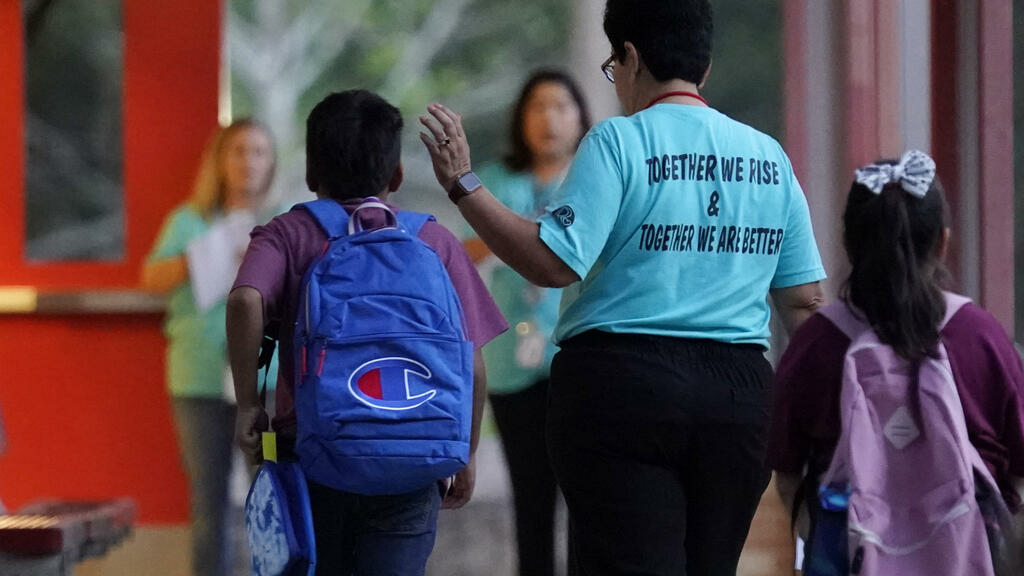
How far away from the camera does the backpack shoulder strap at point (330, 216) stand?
10.4ft

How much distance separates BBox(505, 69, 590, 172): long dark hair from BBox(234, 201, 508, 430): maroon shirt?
188 cm

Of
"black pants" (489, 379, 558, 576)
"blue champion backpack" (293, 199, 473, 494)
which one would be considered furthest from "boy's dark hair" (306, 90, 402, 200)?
"black pants" (489, 379, 558, 576)

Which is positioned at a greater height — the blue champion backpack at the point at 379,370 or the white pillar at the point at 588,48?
the white pillar at the point at 588,48

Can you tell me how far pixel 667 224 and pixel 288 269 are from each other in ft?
2.67

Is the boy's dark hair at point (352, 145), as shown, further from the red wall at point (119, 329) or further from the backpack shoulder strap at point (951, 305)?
the red wall at point (119, 329)

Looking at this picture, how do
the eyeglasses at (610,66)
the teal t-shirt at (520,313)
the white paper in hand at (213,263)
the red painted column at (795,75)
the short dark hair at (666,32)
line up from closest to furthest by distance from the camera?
the short dark hair at (666,32) → the eyeglasses at (610,66) → the teal t-shirt at (520,313) → the white paper in hand at (213,263) → the red painted column at (795,75)

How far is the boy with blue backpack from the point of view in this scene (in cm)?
303

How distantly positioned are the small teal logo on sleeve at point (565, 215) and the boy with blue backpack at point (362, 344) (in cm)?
37

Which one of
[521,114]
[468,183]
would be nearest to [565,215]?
[468,183]

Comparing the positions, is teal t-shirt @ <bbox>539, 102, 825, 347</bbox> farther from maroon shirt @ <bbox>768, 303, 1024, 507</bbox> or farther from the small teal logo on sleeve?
maroon shirt @ <bbox>768, 303, 1024, 507</bbox>

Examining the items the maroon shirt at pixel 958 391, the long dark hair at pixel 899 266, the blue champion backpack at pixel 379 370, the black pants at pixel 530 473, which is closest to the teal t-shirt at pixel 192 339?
the black pants at pixel 530 473

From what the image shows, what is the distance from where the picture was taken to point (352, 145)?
3.21 meters

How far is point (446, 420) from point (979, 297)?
10.8 feet

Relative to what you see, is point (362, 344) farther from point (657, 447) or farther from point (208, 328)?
point (208, 328)
